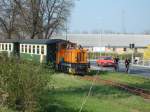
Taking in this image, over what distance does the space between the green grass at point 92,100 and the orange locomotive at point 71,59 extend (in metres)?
10.4

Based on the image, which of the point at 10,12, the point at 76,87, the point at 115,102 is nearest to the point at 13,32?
the point at 10,12

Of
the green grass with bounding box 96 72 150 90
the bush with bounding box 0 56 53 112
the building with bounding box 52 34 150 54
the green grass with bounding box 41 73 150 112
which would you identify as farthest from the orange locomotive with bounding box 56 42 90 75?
the building with bounding box 52 34 150 54

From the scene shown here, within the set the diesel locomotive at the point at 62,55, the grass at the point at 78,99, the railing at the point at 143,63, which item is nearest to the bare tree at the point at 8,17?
the railing at the point at 143,63

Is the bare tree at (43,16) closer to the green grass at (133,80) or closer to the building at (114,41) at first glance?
the green grass at (133,80)

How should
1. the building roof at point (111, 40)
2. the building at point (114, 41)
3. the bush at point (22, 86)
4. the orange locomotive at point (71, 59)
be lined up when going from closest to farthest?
1. the bush at point (22, 86)
2. the orange locomotive at point (71, 59)
3. the building at point (114, 41)
4. the building roof at point (111, 40)

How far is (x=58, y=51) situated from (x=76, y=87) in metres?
13.5

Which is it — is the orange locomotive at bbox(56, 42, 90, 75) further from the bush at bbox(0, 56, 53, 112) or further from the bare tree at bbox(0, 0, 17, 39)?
the bare tree at bbox(0, 0, 17, 39)

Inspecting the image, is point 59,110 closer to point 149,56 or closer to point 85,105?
point 85,105

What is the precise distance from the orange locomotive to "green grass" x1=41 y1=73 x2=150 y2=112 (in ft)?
34.2

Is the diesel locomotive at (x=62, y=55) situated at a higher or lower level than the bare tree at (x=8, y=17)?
lower

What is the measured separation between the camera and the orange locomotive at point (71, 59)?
4172 cm

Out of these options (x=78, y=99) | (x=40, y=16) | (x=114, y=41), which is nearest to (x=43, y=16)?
(x=40, y=16)

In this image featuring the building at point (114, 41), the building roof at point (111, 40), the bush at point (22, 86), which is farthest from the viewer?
the building roof at point (111, 40)

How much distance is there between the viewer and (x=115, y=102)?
2372 centimetres
